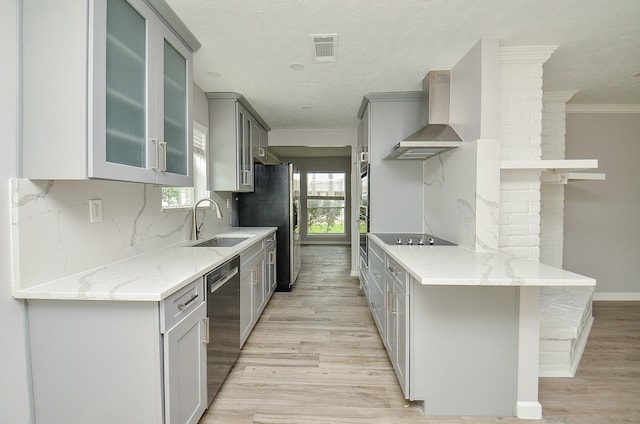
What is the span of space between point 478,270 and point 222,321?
5.11ft

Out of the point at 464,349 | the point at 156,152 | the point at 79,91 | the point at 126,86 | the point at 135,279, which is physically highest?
the point at 126,86

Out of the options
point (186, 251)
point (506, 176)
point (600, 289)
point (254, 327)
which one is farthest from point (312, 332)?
point (600, 289)

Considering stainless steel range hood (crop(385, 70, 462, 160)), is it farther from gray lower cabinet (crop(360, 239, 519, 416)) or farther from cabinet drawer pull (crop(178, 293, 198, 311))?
cabinet drawer pull (crop(178, 293, 198, 311))

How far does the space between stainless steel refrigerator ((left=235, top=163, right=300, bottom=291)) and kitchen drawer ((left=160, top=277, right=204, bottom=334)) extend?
2476 millimetres

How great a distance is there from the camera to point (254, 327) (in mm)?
2973

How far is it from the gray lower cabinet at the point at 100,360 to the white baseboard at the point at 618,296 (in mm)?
4834

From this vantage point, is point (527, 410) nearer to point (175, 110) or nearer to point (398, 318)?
point (398, 318)

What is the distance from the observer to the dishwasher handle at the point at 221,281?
1.77 metres

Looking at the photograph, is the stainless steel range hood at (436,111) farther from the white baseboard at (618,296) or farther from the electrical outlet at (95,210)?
the white baseboard at (618,296)

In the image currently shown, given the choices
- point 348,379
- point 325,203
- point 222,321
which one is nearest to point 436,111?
point 348,379

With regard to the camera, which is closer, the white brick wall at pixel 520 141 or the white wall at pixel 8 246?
the white wall at pixel 8 246

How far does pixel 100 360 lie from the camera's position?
1274 mm

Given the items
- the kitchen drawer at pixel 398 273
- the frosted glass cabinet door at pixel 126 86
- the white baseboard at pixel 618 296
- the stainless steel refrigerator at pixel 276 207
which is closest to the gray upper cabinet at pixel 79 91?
the frosted glass cabinet door at pixel 126 86

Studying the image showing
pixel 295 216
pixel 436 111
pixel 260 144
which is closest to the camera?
pixel 436 111
